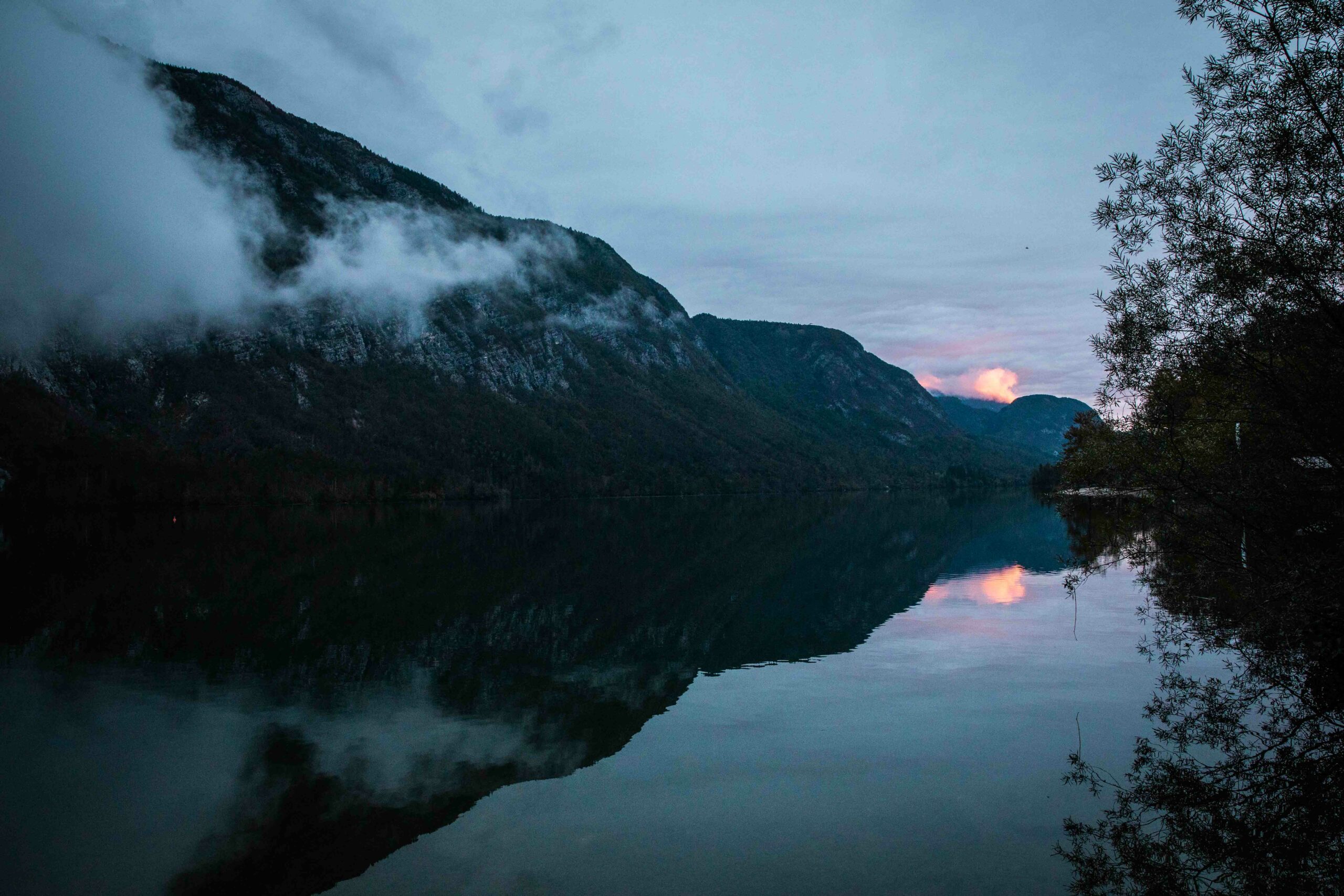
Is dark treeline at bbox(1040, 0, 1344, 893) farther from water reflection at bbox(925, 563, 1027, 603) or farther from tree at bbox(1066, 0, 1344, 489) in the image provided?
water reflection at bbox(925, 563, 1027, 603)

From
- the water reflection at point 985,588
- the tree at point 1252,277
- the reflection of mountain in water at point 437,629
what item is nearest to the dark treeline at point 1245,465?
the tree at point 1252,277

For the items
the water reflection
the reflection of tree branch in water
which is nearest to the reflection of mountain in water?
the water reflection

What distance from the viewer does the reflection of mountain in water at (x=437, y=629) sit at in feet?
43.7

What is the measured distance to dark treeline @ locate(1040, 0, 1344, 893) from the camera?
11.8 metres

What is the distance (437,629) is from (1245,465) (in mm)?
24766

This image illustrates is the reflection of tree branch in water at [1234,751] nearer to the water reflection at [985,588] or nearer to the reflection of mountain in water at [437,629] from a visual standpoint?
the reflection of mountain in water at [437,629]

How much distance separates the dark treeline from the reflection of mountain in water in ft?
33.1

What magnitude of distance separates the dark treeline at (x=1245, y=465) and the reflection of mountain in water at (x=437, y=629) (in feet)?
33.1

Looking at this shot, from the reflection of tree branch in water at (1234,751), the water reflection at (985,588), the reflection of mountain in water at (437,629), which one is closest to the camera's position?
the reflection of tree branch in water at (1234,751)

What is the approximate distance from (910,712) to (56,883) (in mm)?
16127

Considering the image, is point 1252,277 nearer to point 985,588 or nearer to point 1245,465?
point 1245,465

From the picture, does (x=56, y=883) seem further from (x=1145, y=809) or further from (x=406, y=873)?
(x=1145, y=809)

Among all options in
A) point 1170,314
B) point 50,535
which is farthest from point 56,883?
point 50,535

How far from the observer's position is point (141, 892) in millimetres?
10508
